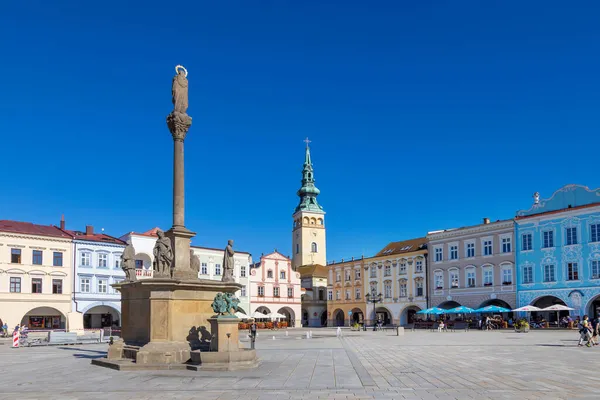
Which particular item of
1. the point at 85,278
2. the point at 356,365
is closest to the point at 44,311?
the point at 85,278

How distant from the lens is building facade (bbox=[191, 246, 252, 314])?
67438 millimetres

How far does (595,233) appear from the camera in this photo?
50.2 metres

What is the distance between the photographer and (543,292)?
53656 millimetres

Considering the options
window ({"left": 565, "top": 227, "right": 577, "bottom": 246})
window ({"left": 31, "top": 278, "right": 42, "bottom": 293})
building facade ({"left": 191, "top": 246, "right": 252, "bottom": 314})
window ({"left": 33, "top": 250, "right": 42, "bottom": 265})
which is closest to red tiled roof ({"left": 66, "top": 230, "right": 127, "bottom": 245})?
window ({"left": 33, "top": 250, "right": 42, "bottom": 265})

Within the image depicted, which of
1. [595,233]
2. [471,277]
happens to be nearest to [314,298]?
[471,277]

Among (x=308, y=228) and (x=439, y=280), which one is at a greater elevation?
(x=308, y=228)

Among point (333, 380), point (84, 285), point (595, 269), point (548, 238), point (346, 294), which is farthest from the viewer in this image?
point (346, 294)

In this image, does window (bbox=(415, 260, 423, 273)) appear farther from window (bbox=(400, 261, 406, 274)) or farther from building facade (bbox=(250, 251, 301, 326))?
building facade (bbox=(250, 251, 301, 326))

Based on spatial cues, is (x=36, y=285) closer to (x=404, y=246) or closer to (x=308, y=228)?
(x=404, y=246)

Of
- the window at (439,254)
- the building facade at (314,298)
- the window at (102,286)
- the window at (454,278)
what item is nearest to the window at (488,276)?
the window at (454,278)

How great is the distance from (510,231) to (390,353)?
117 ft

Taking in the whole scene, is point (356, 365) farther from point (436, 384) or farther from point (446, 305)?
point (446, 305)

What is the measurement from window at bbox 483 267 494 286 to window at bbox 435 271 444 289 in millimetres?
5924

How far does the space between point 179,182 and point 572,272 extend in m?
41.2
